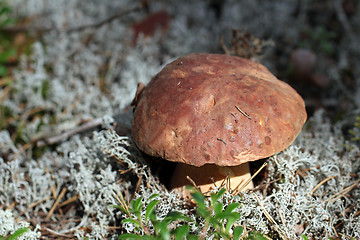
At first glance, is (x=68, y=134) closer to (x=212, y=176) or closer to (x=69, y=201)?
(x=69, y=201)

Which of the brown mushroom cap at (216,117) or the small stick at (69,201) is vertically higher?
the brown mushroom cap at (216,117)

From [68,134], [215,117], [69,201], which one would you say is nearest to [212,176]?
[215,117]

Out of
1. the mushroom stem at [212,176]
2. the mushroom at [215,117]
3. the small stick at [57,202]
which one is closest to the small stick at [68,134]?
the small stick at [57,202]

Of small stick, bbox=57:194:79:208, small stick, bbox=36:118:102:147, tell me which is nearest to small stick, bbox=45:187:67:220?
small stick, bbox=57:194:79:208

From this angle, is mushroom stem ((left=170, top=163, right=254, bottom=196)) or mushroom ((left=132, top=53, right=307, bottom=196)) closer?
mushroom ((left=132, top=53, right=307, bottom=196))

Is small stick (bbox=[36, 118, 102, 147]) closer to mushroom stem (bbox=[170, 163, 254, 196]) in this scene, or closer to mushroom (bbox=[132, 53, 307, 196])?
mushroom (bbox=[132, 53, 307, 196])

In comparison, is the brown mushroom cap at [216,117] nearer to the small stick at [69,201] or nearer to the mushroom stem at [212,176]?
the mushroom stem at [212,176]

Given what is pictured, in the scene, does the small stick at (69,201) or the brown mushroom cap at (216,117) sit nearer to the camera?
the brown mushroom cap at (216,117)

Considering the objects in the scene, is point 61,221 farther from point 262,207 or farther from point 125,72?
point 125,72
